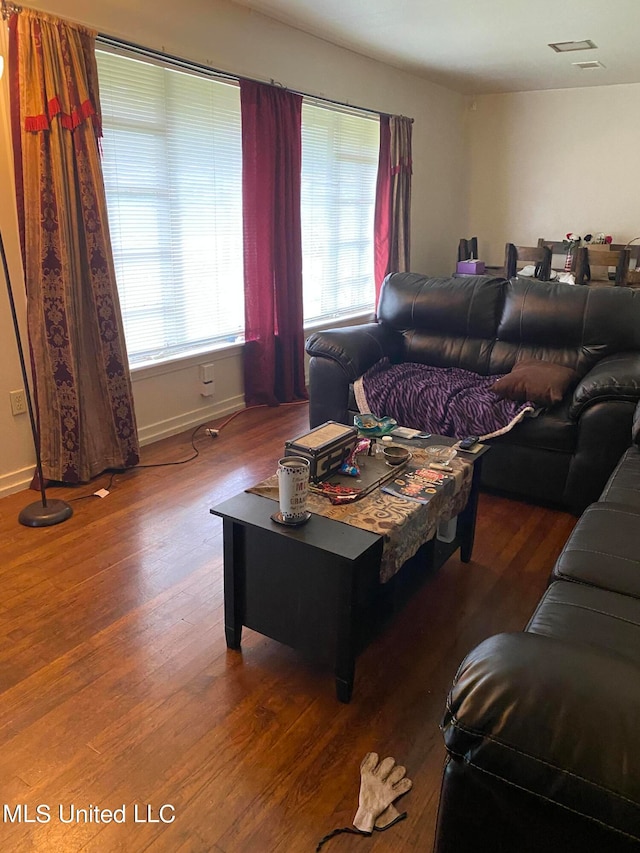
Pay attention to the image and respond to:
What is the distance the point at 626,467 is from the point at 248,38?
3213 millimetres

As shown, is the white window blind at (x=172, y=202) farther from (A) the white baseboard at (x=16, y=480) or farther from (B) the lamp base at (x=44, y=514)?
(B) the lamp base at (x=44, y=514)

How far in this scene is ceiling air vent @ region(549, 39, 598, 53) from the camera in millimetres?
4449

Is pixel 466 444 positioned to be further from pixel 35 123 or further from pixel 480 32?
pixel 480 32

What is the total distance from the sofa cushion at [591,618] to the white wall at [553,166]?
5504mm

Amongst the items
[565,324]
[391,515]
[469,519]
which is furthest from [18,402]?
[565,324]

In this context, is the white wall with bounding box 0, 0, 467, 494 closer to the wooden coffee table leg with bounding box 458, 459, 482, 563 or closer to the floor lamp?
the floor lamp

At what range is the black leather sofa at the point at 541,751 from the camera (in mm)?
851

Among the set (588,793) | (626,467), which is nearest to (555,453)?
(626,467)

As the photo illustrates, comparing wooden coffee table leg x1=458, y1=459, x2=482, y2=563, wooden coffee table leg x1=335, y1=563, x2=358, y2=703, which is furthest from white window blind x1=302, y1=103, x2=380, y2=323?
wooden coffee table leg x1=335, y1=563, x2=358, y2=703

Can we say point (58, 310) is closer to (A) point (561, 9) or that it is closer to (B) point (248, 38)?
(B) point (248, 38)

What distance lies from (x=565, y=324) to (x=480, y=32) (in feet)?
7.50

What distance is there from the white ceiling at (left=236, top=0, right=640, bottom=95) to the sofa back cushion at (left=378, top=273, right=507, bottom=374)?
1.58 m

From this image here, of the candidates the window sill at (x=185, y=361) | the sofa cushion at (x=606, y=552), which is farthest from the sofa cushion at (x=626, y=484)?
the window sill at (x=185, y=361)

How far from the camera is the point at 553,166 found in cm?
625
